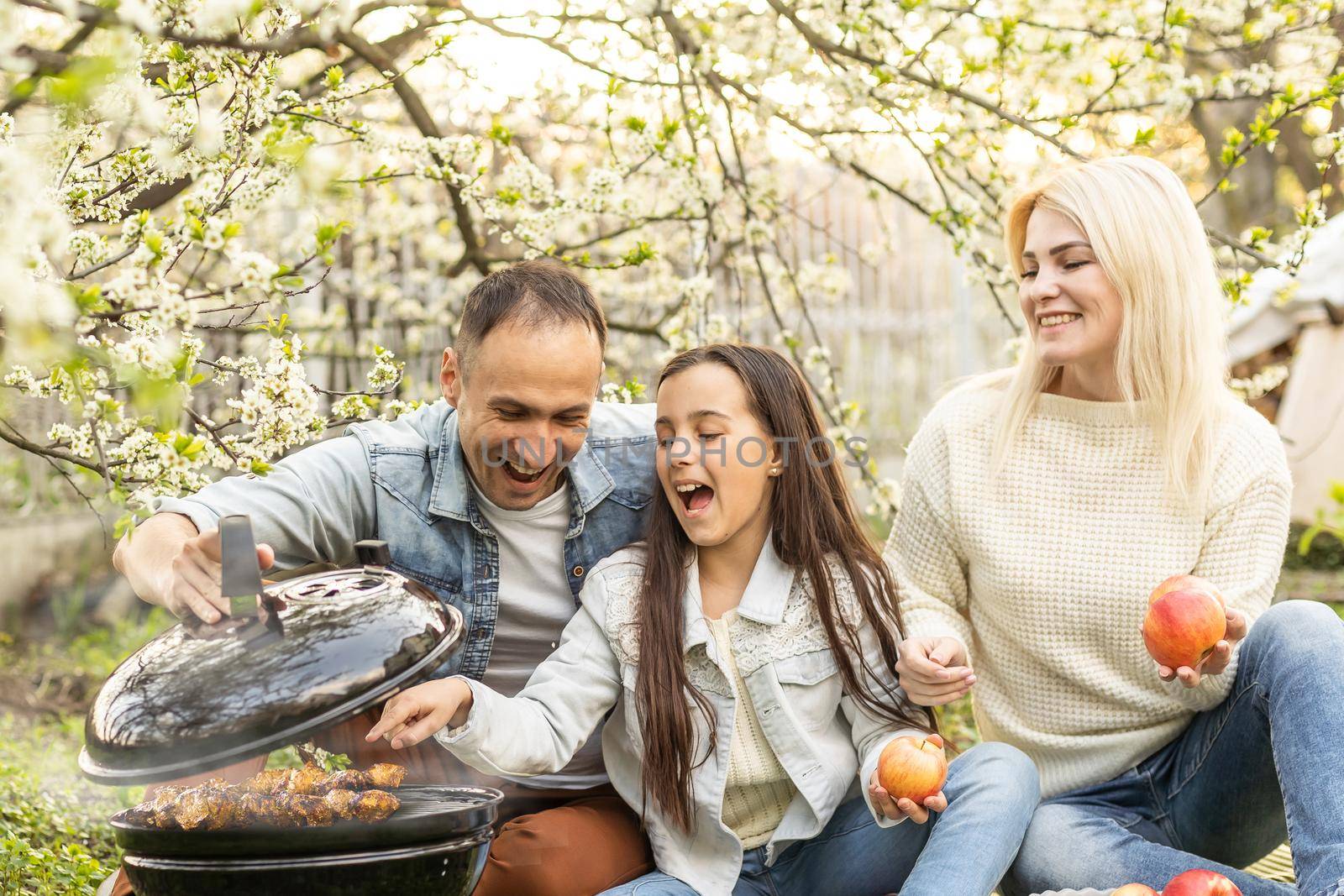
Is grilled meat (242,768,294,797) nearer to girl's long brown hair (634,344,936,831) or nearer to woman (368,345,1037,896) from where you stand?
woman (368,345,1037,896)

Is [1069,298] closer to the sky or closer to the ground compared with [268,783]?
closer to the sky

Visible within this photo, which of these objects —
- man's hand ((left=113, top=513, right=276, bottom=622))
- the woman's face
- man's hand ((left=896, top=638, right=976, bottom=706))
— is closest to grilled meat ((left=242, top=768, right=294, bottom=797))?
man's hand ((left=113, top=513, right=276, bottom=622))

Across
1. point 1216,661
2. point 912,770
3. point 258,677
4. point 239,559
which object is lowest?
point 912,770

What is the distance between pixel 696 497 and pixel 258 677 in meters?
0.99

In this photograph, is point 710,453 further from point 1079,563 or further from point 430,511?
point 1079,563

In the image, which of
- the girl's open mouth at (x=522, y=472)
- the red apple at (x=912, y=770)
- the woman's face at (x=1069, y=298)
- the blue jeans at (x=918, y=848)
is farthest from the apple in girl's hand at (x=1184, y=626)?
the girl's open mouth at (x=522, y=472)

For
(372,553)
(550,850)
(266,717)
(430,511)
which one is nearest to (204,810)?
(266,717)

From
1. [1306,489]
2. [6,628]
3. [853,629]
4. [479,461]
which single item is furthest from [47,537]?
[1306,489]

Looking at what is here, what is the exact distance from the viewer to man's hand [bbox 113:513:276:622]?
1740mm

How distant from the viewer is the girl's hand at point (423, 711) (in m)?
1.81

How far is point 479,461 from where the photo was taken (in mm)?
2424

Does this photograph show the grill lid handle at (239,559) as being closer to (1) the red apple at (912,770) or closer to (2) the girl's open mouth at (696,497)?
(2) the girl's open mouth at (696,497)

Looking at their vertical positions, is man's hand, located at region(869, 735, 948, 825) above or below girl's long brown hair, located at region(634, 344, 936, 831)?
below

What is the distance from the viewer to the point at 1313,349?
21.0 ft
